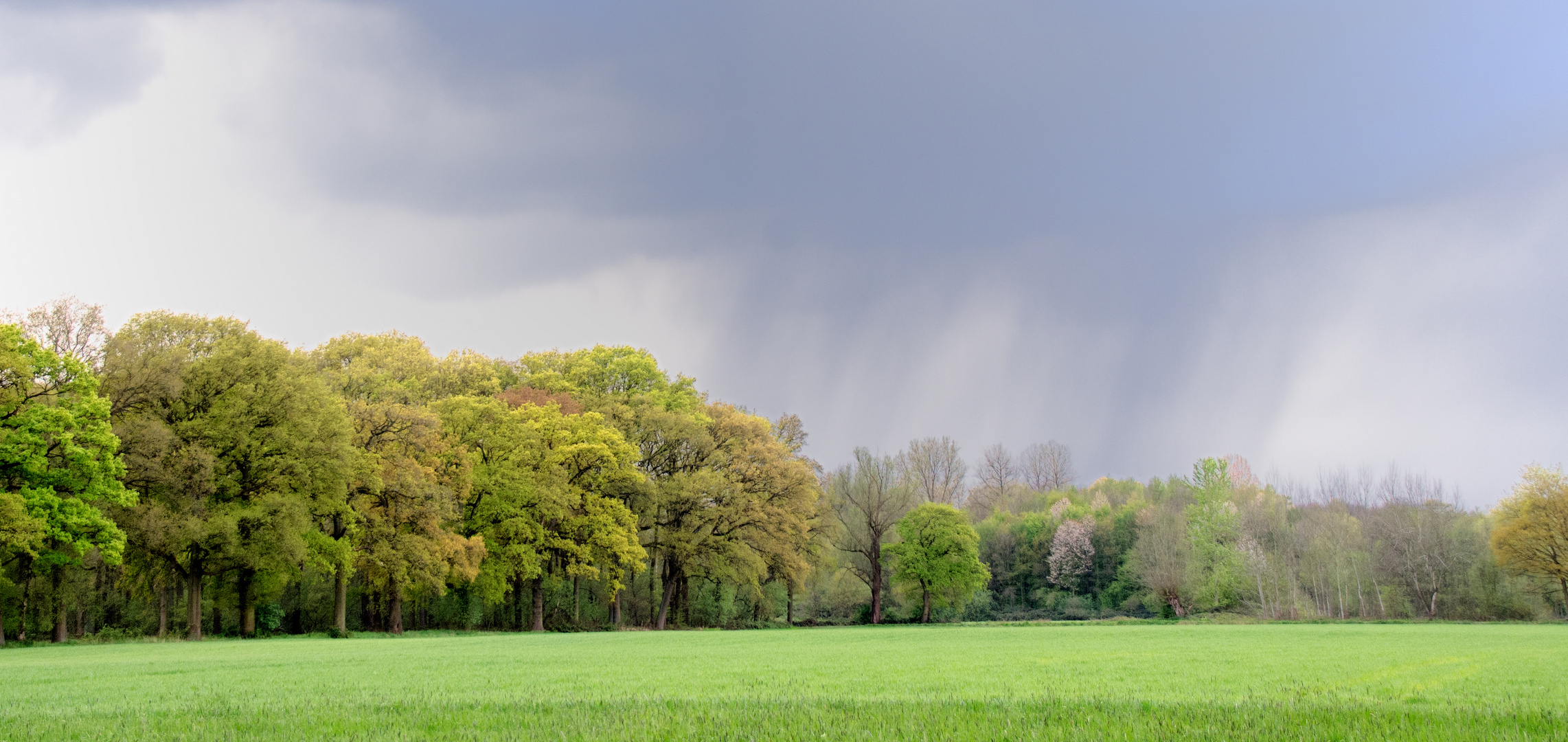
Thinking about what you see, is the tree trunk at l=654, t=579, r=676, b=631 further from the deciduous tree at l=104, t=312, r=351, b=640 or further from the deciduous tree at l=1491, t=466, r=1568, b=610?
the deciduous tree at l=1491, t=466, r=1568, b=610

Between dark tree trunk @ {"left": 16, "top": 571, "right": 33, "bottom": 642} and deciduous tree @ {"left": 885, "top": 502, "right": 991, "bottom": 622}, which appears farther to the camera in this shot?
deciduous tree @ {"left": 885, "top": 502, "right": 991, "bottom": 622}

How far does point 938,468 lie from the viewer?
327 ft

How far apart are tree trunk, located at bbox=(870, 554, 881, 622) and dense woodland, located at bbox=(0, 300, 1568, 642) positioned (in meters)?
0.25

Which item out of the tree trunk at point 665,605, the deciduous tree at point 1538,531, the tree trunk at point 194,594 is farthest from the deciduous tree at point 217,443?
the deciduous tree at point 1538,531

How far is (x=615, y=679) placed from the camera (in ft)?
46.3

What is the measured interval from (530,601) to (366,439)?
2128cm

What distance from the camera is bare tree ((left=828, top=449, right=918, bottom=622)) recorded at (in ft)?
244

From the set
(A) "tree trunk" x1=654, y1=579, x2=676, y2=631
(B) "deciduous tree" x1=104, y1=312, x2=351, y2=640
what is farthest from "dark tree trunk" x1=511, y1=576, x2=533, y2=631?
(B) "deciduous tree" x1=104, y1=312, x2=351, y2=640

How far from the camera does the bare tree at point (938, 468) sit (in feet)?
322

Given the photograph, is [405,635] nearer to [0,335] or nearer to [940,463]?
[0,335]

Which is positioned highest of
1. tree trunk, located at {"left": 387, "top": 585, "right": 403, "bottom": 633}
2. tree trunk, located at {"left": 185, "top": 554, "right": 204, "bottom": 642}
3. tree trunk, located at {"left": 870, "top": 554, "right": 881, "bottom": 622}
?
tree trunk, located at {"left": 185, "top": 554, "right": 204, "bottom": 642}

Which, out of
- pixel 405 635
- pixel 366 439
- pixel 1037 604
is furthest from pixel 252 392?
pixel 1037 604

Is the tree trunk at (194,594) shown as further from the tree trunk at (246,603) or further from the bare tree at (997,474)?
the bare tree at (997,474)

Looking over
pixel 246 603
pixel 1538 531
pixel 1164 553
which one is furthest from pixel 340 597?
pixel 1538 531
